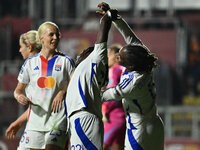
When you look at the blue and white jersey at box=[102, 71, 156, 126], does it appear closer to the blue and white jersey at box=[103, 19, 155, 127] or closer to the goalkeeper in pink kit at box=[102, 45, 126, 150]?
the blue and white jersey at box=[103, 19, 155, 127]

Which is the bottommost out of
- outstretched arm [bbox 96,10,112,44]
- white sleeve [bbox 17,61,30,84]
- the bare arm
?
the bare arm

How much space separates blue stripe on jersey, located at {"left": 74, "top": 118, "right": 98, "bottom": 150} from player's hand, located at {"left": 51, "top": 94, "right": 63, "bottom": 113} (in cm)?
85

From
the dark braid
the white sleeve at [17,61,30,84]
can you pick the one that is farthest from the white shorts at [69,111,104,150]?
the white sleeve at [17,61,30,84]

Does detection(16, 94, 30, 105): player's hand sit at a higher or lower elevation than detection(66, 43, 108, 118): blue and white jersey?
lower

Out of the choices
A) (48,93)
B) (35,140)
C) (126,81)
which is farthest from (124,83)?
(35,140)

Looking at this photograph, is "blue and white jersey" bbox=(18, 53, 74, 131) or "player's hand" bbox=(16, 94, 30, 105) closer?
"player's hand" bbox=(16, 94, 30, 105)

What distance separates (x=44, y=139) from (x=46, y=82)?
582 millimetres

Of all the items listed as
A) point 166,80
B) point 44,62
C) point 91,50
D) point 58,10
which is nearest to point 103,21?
point 91,50

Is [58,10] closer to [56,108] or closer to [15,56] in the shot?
[15,56]

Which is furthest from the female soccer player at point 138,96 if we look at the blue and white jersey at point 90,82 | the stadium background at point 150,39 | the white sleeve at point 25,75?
the stadium background at point 150,39

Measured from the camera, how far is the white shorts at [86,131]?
5281mm

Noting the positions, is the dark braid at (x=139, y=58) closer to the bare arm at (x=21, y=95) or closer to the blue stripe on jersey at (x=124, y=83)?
the blue stripe on jersey at (x=124, y=83)

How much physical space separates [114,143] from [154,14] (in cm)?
1161

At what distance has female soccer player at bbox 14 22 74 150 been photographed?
6211 millimetres
